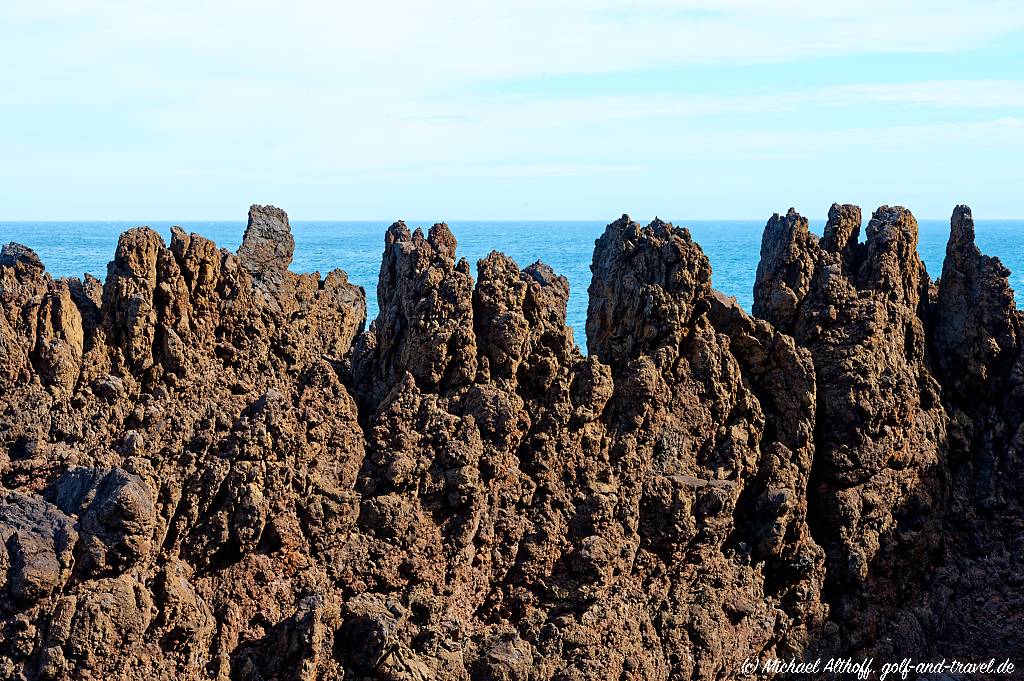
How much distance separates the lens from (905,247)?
12008 mm

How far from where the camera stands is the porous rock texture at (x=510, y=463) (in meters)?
8.70

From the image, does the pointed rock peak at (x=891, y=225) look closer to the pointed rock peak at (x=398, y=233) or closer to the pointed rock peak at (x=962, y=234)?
the pointed rock peak at (x=962, y=234)

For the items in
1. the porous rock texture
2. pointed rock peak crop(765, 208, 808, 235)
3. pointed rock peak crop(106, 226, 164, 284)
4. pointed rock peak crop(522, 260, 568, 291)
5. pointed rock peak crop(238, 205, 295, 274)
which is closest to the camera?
the porous rock texture

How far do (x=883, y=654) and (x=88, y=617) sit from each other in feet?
24.9

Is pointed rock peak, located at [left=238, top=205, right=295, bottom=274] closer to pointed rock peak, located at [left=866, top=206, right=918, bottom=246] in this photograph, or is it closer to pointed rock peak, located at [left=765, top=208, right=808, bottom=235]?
pointed rock peak, located at [left=765, top=208, right=808, bottom=235]

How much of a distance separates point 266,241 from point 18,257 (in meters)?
2.73

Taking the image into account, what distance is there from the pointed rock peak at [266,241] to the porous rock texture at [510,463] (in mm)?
47

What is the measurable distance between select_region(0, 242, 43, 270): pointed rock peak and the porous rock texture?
63 mm

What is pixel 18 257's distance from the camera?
11078 millimetres

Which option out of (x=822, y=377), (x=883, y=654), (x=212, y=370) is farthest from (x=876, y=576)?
(x=212, y=370)

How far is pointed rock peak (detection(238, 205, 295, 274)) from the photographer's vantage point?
1269 centimetres

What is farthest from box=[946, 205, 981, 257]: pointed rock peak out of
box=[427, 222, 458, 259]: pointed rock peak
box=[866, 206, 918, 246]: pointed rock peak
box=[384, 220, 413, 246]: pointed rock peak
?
box=[384, 220, 413, 246]: pointed rock peak

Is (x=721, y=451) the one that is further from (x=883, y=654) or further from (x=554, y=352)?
(x=883, y=654)

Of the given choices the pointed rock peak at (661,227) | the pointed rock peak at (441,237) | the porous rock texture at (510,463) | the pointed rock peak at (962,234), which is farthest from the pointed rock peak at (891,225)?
the pointed rock peak at (441,237)
